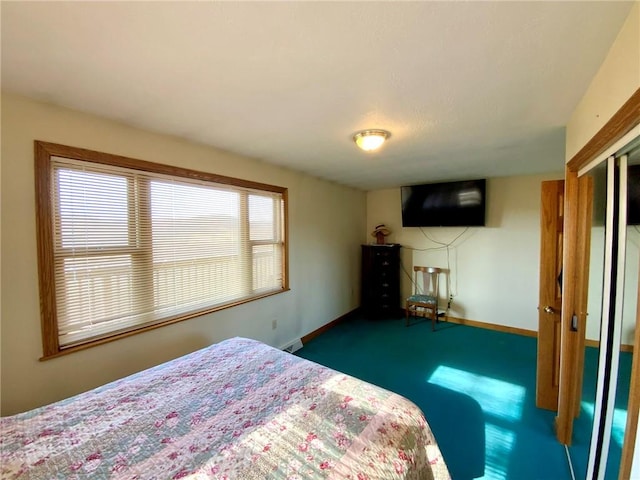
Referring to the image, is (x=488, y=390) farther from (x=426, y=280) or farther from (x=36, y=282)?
(x=36, y=282)

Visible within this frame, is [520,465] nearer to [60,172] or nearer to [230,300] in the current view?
[230,300]

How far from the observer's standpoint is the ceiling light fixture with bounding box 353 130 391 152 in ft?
6.75

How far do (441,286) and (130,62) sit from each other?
4627 millimetres

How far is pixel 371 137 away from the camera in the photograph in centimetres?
207

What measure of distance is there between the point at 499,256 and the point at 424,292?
1255 mm

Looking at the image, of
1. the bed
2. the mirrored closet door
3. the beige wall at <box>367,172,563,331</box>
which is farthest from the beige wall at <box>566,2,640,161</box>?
the beige wall at <box>367,172,563,331</box>

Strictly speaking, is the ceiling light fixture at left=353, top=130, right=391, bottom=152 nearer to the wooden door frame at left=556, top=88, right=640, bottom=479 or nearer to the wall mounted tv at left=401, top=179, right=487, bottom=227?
the wooden door frame at left=556, top=88, right=640, bottom=479

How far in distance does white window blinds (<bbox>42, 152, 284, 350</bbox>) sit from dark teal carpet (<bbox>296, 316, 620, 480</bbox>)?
153 cm

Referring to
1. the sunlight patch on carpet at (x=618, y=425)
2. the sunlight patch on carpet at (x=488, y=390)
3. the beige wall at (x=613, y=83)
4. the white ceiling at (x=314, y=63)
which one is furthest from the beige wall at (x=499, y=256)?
the sunlight patch on carpet at (x=618, y=425)

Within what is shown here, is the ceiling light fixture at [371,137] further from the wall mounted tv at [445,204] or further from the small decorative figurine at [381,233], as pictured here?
the small decorative figurine at [381,233]

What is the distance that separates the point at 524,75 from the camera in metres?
1.33

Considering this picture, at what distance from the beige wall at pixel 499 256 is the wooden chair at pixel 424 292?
0.19m

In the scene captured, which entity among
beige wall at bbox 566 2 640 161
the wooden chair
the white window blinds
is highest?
beige wall at bbox 566 2 640 161

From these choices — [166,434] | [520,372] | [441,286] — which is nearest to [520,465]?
[520,372]
